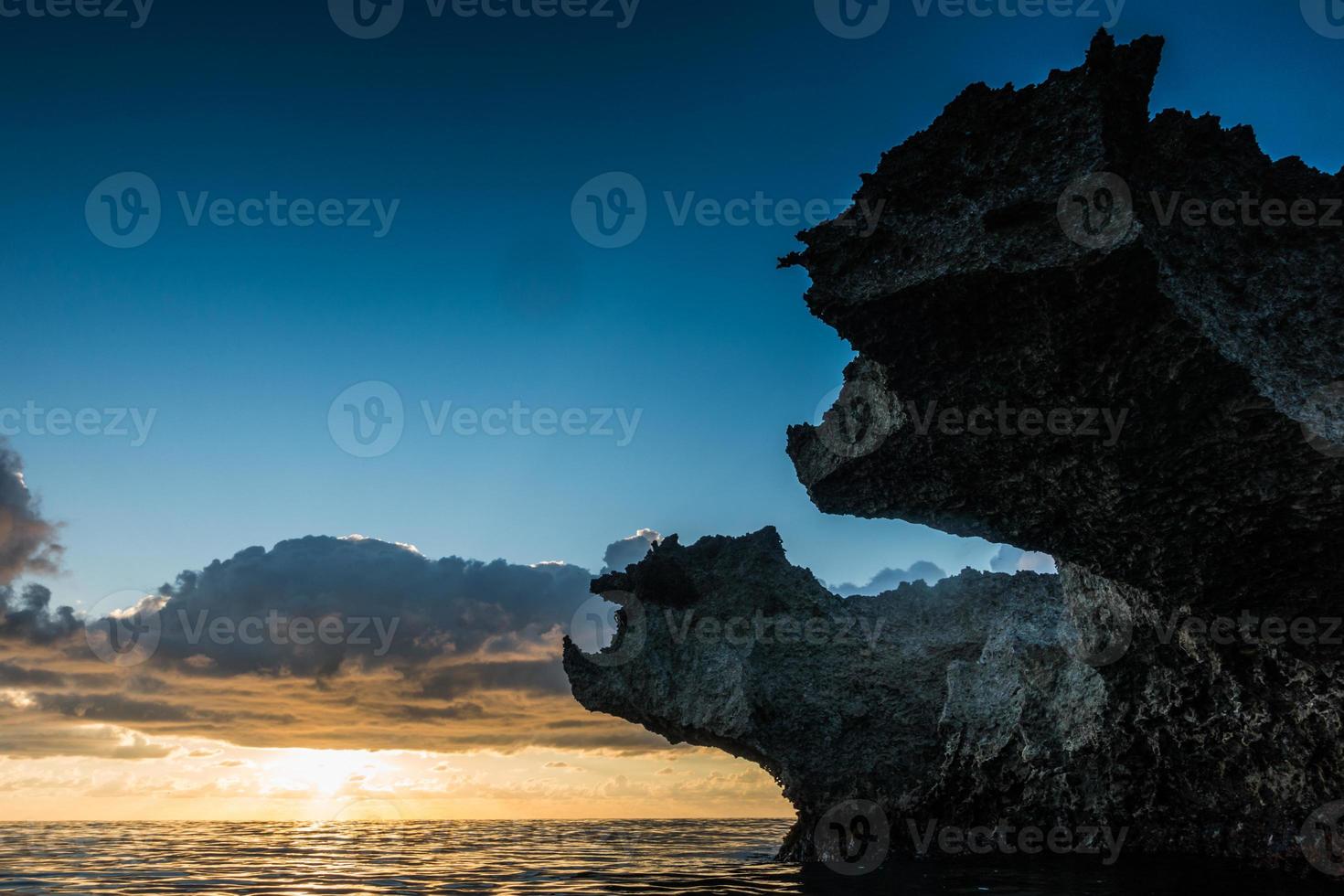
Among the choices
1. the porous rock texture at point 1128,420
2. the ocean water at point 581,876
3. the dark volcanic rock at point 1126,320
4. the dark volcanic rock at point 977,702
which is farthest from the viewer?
the dark volcanic rock at point 977,702

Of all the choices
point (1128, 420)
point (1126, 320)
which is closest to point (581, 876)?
point (1128, 420)

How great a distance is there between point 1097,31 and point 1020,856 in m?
22.4

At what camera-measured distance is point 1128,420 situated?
637 inches

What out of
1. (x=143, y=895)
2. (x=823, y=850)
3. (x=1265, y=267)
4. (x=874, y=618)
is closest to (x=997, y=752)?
(x=823, y=850)

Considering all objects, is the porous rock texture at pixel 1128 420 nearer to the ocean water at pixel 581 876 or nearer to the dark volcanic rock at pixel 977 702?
the dark volcanic rock at pixel 977 702

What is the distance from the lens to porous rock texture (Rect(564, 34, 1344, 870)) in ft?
50.2

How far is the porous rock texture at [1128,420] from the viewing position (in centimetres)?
1530

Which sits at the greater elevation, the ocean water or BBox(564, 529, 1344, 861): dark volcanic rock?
BBox(564, 529, 1344, 861): dark volcanic rock

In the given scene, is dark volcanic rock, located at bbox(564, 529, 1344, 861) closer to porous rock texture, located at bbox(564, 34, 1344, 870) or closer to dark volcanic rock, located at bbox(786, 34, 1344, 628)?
porous rock texture, located at bbox(564, 34, 1344, 870)

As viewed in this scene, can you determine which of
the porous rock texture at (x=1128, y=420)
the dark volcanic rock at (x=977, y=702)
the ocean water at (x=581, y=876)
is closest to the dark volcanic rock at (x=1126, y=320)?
the porous rock texture at (x=1128, y=420)

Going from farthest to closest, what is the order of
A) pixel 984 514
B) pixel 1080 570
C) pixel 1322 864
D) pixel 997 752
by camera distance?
1. pixel 997 752
2. pixel 1080 570
3. pixel 984 514
4. pixel 1322 864

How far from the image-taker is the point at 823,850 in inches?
1141

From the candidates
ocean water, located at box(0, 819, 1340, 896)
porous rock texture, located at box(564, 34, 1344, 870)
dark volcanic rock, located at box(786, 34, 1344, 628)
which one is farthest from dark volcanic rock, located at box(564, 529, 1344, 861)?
dark volcanic rock, located at box(786, 34, 1344, 628)

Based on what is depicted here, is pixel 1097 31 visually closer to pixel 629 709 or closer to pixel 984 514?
pixel 984 514
